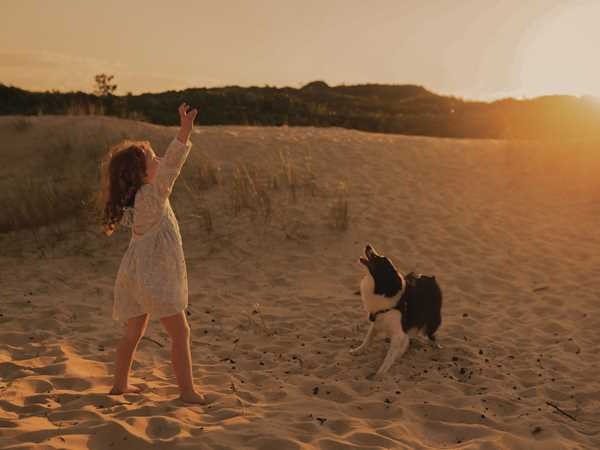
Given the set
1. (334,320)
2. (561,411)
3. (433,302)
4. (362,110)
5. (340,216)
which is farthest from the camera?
(362,110)

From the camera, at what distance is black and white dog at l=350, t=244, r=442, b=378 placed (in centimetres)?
491

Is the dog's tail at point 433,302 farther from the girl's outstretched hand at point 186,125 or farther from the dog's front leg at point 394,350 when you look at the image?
the girl's outstretched hand at point 186,125

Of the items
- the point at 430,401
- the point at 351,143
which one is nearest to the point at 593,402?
the point at 430,401

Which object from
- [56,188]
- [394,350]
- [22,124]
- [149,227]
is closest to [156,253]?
[149,227]

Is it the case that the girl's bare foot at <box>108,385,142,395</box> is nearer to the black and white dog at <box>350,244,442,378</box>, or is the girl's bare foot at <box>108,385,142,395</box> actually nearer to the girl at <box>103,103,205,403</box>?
the girl at <box>103,103,205,403</box>

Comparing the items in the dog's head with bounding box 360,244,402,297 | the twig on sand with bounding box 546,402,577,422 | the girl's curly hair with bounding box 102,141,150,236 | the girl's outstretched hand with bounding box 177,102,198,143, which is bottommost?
the twig on sand with bounding box 546,402,577,422

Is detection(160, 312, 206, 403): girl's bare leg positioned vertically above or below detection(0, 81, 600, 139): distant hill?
below

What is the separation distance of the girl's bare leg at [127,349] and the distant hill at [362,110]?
1829 cm

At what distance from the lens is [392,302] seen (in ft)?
16.4

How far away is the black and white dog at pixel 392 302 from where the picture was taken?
4914 millimetres

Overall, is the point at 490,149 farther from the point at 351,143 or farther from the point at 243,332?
the point at 243,332

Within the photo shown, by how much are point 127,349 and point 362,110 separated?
3760 centimetres

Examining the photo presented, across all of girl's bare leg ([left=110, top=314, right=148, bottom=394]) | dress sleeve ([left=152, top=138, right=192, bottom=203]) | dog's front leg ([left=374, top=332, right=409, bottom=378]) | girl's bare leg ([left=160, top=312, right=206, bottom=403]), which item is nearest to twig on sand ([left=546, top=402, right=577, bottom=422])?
dog's front leg ([left=374, top=332, right=409, bottom=378])

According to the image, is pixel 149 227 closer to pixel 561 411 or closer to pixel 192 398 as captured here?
pixel 192 398
